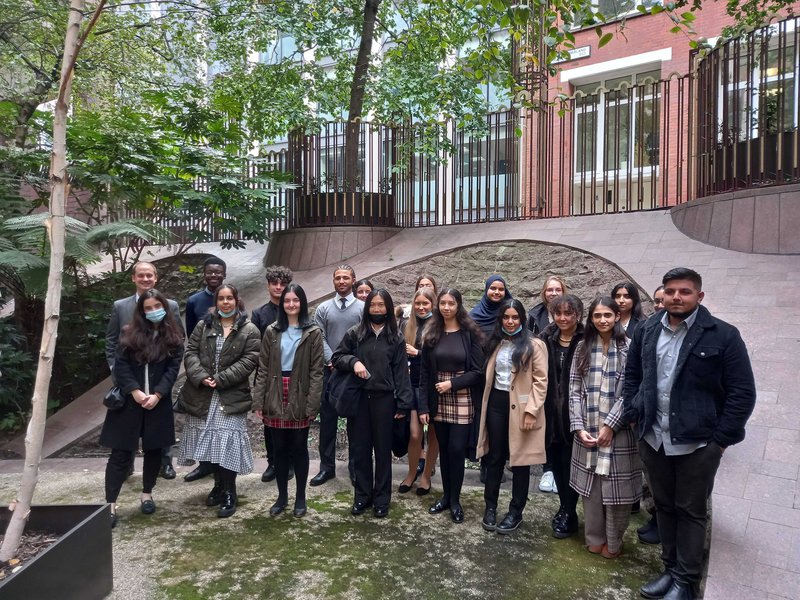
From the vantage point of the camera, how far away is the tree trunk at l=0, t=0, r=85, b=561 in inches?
115

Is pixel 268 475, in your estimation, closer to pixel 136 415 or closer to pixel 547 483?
pixel 136 415

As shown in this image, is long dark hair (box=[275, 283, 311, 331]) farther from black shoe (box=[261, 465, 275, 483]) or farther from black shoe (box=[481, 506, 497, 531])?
black shoe (box=[481, 506, 497, 531])

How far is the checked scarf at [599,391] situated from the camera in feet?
12.4

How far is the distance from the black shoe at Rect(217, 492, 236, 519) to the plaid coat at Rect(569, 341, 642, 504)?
2655 millimetres

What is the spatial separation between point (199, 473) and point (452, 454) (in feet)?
8.49

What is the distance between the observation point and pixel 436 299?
4801mm

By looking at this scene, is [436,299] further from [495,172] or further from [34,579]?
[495,172]

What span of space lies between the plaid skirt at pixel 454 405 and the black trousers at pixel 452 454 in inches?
1.9

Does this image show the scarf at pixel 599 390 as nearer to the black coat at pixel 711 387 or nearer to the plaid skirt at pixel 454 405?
the black coat at pixel 711 387

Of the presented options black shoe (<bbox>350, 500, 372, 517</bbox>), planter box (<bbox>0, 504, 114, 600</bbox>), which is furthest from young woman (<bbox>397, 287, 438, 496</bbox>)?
planter box (<bbox>0, 504, 114, 600</bbox>)

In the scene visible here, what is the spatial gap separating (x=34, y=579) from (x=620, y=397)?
338cm

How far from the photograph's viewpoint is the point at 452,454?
4453mm

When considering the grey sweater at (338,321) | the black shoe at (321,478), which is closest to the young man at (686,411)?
the grey sweater at (338,321)

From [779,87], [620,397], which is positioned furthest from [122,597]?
[779,87]
